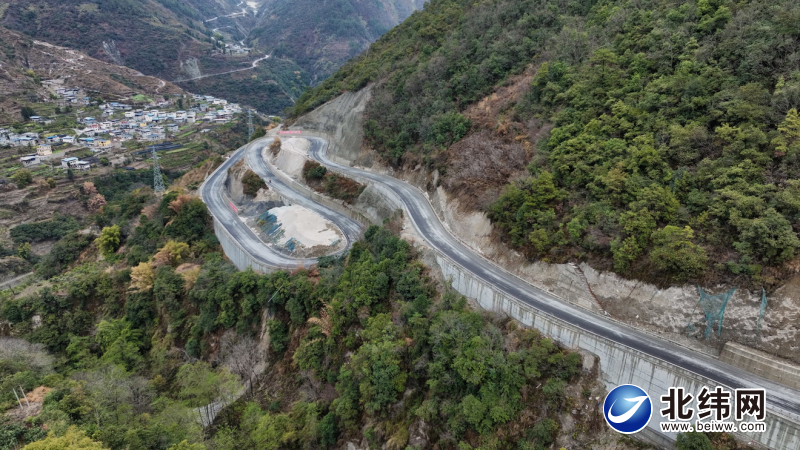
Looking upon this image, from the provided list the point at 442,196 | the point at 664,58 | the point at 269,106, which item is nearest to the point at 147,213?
the point at 442,196

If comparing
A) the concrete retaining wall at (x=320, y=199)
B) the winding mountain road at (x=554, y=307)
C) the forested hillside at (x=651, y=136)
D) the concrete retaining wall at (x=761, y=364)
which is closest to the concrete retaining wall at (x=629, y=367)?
the winding mountain road at (x=554, y=307)

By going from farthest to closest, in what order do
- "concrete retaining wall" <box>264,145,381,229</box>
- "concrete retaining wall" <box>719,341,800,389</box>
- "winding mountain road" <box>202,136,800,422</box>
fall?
"concrete retaining wall" <box>264,145,381,229</box>
"winding mountain road" <box>202,136,800,422</box>
"concrete retaining wall" <box>719,341,800,389</box>

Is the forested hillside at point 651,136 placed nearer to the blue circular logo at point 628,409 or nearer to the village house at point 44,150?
the blue circular logo at point 628,409

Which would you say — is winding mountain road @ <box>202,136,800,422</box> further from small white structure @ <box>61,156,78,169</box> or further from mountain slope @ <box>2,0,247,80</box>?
mountain slope @ <box>2,0,247,80</box>

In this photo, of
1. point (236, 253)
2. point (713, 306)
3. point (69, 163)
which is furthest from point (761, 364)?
point (69, 163)

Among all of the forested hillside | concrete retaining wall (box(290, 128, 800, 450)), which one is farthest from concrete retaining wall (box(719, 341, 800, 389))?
the forested hillside

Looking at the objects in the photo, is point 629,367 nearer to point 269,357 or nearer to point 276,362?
point 276,362

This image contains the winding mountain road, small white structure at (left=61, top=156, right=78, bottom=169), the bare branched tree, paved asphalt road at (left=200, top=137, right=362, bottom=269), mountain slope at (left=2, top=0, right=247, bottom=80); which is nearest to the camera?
the winding mountain road
